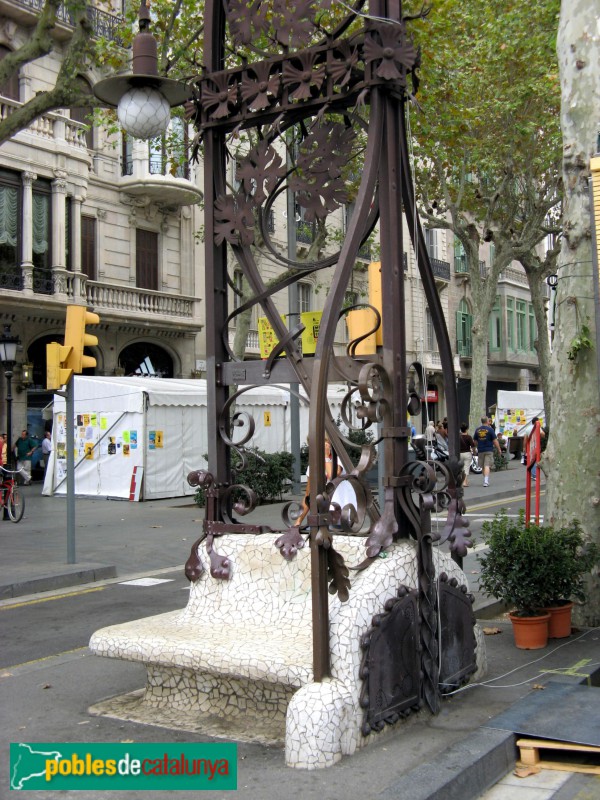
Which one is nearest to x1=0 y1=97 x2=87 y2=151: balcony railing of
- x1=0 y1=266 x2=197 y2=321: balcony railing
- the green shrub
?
x1=0 y1=266 x2=197 y2=321: balcony railing

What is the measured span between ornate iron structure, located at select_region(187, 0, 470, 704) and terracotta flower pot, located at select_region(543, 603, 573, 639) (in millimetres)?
1470

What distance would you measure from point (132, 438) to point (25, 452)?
5.24m

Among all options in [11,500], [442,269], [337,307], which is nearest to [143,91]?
[337,307]

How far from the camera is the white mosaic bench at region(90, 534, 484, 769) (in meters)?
4.04

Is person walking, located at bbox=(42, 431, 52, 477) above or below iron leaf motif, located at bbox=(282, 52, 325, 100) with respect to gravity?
below

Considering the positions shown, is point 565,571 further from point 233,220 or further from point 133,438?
point 133,438

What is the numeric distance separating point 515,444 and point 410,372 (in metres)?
23.0

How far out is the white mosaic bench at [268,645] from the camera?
4.04 m

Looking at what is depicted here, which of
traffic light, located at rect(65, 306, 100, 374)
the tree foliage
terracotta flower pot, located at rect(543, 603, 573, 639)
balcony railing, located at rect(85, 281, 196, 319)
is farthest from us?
balcony railing, located at rect(85, 281, 196, 319)

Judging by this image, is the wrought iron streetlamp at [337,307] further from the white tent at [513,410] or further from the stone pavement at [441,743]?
the white tent at [513,410]

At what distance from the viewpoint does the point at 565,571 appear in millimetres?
6090

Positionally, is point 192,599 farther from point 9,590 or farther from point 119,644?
point 9,590

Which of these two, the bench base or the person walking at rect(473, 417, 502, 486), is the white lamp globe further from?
the person walking at rect(473, 417, 502, 486)

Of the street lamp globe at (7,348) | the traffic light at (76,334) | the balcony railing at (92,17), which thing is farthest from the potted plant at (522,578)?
the balcony railing at (92,17)
